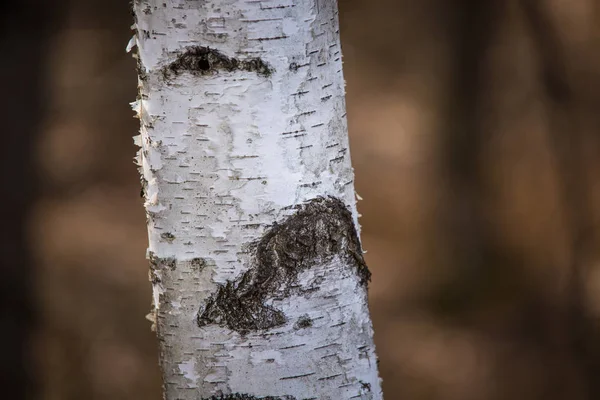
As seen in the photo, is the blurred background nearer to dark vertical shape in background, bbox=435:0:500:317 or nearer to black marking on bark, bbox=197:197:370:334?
dark vertical shape in background, bbox=435:0:500:317

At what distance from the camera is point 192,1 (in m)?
0.78

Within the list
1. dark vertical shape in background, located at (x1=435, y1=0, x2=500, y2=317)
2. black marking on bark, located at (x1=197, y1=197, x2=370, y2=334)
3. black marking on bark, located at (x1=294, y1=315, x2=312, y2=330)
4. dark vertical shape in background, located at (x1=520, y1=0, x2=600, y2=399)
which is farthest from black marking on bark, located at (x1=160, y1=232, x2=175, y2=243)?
dark vertical shape in background, located at (x1=435, y1=0, x2=500, y2=317)

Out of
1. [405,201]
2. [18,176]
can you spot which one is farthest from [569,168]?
[18,176]

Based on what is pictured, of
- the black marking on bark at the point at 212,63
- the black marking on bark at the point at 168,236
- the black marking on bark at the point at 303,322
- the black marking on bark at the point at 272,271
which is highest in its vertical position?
the black marking on bark at the point at 212,63

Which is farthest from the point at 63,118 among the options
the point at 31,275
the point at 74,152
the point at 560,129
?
the point at 560,129

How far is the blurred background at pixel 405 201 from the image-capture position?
183 inches

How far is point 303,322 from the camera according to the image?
0.85m

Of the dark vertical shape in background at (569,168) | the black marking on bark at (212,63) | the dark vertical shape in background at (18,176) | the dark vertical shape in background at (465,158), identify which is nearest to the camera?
the black marking on bark at (212,63)

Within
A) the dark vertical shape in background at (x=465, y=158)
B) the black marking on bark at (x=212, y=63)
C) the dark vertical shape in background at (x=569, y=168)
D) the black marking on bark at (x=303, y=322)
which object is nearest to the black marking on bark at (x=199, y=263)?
the black marking on bark at (x=303, y=322)

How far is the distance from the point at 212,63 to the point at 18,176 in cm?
529

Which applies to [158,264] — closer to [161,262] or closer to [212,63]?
[161,262]

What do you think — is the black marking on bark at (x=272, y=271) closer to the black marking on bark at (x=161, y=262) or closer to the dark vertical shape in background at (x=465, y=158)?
the black marking on bark at (x=161, y=262)

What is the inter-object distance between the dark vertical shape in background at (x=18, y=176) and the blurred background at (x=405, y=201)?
2 centimetres

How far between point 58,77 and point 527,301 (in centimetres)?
563
